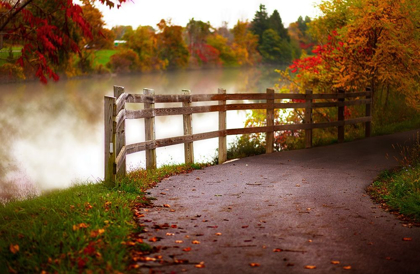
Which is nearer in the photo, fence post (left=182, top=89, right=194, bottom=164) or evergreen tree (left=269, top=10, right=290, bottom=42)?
fence post (left=182, top=89, right=194, bottom=164)

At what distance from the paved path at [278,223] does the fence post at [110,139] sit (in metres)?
0.81

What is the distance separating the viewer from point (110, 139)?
8.63 metres

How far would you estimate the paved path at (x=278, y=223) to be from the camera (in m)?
5.29

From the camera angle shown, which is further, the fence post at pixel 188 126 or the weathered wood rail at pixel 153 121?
the fence post at pixel 188 126

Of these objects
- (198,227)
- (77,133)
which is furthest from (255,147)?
(77,133)

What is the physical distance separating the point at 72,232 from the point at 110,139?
10.2 ft

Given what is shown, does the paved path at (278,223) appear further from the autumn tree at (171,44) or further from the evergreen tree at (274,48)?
the evergreen tree at (274,48)

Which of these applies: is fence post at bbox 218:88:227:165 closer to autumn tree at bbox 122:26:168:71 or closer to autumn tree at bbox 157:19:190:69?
autumn tree at bbox 122:26:168:71

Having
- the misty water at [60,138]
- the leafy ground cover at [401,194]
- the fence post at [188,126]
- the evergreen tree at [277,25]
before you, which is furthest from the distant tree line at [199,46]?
the leafy ground cover at [401,194]

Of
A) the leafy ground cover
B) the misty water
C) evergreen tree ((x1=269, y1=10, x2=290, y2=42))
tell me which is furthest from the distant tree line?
the leafy ground cover

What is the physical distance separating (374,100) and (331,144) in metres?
5.09

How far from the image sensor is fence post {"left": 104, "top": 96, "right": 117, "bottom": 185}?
857cm

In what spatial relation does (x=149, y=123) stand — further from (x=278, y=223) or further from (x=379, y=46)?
(x=379, y=46)

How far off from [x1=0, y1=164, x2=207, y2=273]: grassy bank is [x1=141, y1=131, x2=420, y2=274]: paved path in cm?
37
